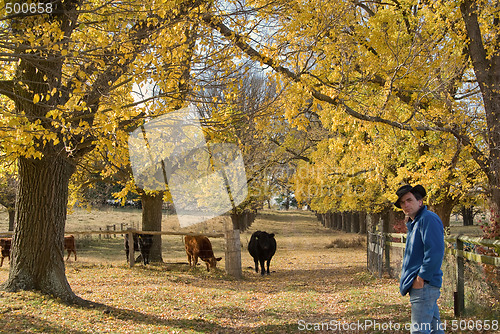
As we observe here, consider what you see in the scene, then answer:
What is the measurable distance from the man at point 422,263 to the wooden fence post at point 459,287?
292 centimetres

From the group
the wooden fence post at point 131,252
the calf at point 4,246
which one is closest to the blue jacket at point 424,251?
the wooden fence post at point 131,252

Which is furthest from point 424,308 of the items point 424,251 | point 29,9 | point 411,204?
point 29,9

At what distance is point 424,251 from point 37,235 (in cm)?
746

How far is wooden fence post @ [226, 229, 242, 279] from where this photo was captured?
15.4 meters

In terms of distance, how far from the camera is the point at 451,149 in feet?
42.7

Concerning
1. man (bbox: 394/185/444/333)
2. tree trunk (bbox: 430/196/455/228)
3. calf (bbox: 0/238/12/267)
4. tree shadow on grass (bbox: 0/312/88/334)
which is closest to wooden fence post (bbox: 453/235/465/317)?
man (bbox: 394/185/444/333)

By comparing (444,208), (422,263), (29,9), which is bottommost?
(422,263)

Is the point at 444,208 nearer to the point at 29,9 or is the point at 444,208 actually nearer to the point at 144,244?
the point at 144,244

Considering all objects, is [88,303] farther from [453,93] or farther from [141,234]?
[453,93]

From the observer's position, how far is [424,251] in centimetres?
441

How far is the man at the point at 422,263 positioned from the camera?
4336mm

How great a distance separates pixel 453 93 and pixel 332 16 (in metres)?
6.44

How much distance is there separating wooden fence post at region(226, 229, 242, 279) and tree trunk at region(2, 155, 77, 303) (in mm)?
7141

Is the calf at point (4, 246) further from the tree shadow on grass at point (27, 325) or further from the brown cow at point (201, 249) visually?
the tree shadow on grass at point (27, 325)
